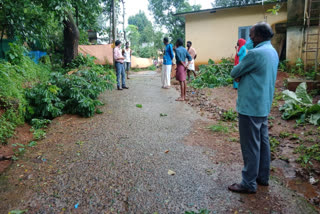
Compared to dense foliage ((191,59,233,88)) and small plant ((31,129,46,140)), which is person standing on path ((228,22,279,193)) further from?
dense foliage ((191,59,233,88))

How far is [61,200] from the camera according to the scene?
274 centimetres

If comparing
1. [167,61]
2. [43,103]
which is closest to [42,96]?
[43,103]

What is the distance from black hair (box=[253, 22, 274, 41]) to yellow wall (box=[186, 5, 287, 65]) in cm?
1270

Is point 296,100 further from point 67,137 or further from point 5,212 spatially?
point 5,212

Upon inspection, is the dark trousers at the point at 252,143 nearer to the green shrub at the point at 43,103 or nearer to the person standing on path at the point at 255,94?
the person standing on path at the point at 255,94

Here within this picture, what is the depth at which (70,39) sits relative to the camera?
1117 centimetres

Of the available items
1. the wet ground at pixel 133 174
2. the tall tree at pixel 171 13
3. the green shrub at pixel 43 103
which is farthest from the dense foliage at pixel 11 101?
the tall tree at pixel 171 13

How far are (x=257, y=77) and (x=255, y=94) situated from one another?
18 cm

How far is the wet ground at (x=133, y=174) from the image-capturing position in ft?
8.61

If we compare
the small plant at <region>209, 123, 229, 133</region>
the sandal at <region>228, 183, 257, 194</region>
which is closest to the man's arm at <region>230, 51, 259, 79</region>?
the sandal at <region>228, 183, 257, 194</region>

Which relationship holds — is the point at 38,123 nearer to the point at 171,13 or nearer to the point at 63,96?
the point at 63,96

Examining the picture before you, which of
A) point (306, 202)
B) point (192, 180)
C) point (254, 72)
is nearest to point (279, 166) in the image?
point (306, 202)

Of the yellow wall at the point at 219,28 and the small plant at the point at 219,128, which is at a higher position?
the yellow wall at the point at 219,28

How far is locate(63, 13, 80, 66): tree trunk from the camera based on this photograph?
1089 cm
